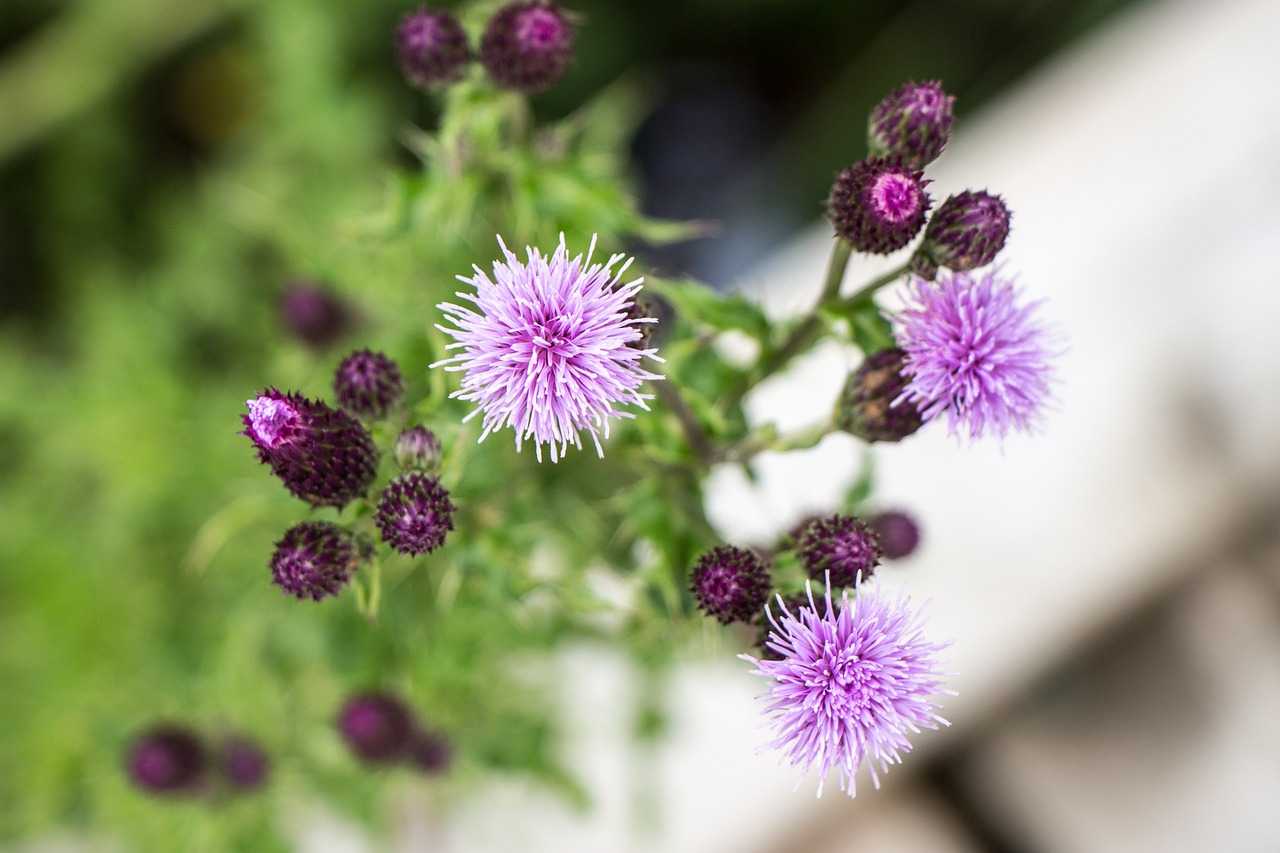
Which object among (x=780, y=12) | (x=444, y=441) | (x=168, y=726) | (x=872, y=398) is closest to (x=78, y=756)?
(x=168, y=726)

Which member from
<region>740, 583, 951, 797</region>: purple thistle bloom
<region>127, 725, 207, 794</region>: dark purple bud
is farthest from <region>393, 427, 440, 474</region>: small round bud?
<region>127, 725, 207, 794</region>: dark purple bud

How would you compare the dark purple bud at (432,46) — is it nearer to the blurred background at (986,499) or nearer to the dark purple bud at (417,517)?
the dark purple bud at (417,517)

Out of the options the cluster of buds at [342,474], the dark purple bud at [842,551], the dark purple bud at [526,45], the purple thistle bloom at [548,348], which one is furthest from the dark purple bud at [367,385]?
the dark purple bud at [842,551]

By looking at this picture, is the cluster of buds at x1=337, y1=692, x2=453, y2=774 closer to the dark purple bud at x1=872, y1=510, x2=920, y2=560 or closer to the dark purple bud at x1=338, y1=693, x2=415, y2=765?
the dark purple bud at x1=338, y1=693, x2=415, y2=765

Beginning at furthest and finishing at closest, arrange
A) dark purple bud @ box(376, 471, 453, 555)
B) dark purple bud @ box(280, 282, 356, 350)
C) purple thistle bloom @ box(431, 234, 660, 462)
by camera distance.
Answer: dark purple bud @ box(280, 282, 356, 350) → dark purple bud @ box(376, 471, 453, 555) → purple thistle bloom @ box(431, 234, 660, 462)

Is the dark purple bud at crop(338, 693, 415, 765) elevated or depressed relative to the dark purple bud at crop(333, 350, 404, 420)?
depressed

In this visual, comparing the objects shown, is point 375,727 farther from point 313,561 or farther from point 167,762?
point 313,561

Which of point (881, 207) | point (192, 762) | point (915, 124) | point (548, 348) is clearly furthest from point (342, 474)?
point (192, 762)
